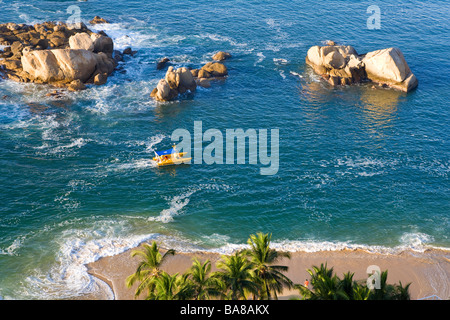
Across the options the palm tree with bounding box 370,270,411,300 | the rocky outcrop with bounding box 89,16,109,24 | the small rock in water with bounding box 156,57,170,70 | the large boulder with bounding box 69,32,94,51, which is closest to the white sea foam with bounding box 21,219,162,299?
the palm tree with bounding box 370,270,411,300

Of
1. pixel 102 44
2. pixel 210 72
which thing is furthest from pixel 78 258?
pixel 102 44

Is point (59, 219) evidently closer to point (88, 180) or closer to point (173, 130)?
point (88, 180)

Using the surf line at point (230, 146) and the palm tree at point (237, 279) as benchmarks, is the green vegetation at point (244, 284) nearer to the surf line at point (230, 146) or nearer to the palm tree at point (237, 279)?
the palm tree at point (237, 279)

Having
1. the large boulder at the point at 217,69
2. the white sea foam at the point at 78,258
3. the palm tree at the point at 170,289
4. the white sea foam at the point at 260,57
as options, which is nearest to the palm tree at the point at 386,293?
the palm tree at the point at 170,289

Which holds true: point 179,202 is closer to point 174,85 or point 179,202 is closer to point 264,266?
point 264,266

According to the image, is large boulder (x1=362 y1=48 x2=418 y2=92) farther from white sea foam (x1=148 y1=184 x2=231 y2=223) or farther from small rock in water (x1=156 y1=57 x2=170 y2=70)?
white sea foam (x1=148 y1=184 x2=231 y2=223)

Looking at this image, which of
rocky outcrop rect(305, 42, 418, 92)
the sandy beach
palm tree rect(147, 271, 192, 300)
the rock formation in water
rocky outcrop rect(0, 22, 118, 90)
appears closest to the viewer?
palm tree rect(147, 271, 192, 300)
